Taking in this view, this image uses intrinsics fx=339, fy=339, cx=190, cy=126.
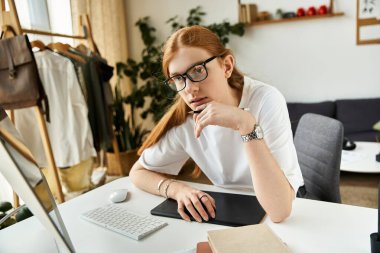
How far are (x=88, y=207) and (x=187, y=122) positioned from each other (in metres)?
0.48

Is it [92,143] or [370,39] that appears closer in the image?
[92,143]

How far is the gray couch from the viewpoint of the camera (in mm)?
3471

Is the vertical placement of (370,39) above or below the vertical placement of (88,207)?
above

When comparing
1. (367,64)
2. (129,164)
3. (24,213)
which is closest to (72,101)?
(129,164)

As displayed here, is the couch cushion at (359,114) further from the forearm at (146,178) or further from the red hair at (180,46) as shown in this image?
the forearm at (146,178)

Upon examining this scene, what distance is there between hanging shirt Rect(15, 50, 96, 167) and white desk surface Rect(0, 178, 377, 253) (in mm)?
1598

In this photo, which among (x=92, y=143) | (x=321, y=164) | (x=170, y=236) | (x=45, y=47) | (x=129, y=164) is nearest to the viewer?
(x=170, y=236)

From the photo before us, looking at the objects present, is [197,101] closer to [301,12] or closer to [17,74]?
[17,74]

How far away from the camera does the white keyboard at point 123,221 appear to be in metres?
0.93

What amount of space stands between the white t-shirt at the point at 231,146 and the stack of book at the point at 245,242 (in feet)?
1.24

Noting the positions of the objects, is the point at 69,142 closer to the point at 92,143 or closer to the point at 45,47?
the point at 92,143

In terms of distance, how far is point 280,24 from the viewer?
3908mm

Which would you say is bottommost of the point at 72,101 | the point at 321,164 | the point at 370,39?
the point at 321,164

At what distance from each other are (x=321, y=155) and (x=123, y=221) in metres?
0.96
